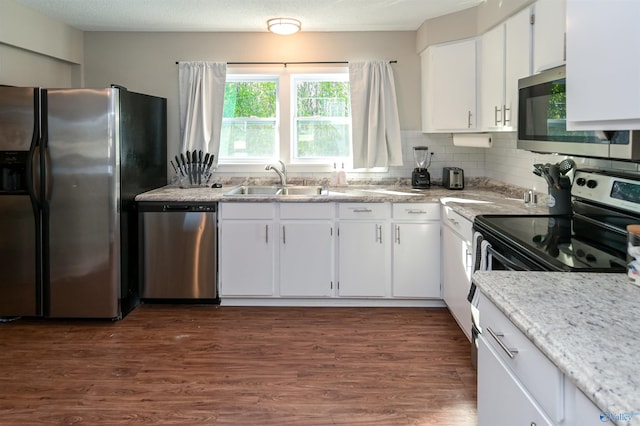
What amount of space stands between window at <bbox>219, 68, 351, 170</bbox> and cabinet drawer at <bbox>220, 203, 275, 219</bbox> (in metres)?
0.83

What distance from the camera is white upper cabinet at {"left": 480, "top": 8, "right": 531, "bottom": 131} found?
10.2ft

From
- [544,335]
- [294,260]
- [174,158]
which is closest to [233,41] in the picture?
[174,158]

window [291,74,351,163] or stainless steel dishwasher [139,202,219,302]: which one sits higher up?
window [291,74,351,163]

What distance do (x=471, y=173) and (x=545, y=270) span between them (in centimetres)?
286

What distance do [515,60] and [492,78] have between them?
40cm

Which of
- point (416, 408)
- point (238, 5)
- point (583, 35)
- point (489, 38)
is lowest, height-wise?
point (416, 408)

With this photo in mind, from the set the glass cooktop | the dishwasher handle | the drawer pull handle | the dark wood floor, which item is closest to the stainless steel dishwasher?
the dishwasher handle

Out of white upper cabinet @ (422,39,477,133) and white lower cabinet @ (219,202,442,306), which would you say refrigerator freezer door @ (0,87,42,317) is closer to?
white lower cabinet @ (219,202,442,306)

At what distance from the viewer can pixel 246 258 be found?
4.04m

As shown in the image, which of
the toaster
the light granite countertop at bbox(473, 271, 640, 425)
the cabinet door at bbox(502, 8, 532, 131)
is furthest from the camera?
the toaster

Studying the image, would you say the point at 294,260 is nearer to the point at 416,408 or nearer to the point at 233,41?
the point at 416,408

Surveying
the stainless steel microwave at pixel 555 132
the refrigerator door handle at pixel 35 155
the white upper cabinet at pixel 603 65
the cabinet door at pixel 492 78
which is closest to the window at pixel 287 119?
the cabinet door at pixel 492 78

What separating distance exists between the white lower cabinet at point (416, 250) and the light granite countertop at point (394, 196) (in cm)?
9

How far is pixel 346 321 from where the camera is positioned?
3768mm
